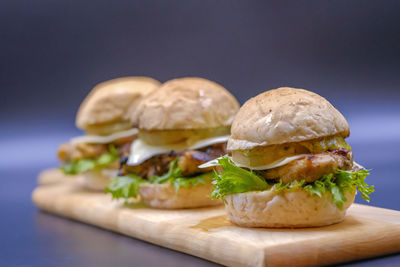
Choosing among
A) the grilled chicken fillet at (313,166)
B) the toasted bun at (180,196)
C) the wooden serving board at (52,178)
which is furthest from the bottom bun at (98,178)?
the grilled chicken fillet at (313,166)

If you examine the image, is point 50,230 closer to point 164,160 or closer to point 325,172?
point 164,160

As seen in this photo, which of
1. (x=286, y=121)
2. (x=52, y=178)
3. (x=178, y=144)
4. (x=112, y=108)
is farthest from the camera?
(x=52, y=178)

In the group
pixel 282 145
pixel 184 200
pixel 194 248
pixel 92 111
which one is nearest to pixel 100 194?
pixel 92 111

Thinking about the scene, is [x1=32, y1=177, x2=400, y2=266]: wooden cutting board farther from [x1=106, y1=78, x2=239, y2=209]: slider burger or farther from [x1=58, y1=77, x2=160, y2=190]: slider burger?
[x1=58, y1=77, x2=160, y2=190]: slider burger

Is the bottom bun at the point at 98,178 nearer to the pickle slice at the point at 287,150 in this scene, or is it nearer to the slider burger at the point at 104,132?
the slider burger at the point at 104,132

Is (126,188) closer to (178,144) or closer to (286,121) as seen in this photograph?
(178,144)

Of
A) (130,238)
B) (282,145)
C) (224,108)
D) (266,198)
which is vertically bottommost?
(130,238)

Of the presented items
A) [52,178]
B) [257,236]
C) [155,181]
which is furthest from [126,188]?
[52,178]
